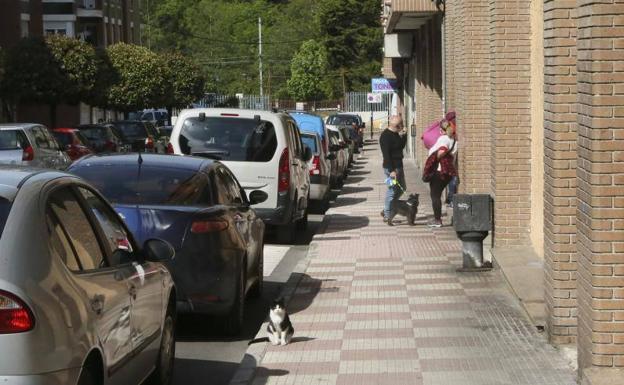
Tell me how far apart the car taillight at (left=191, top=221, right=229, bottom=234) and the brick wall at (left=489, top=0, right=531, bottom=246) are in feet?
14.5

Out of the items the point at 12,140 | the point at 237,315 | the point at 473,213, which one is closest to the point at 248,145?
the point at 473,213

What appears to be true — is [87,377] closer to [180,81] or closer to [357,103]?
[180,81]

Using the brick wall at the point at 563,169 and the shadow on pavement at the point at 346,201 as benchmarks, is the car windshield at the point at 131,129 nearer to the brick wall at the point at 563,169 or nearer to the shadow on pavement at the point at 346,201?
the shadow on pavement at the point at 346,201

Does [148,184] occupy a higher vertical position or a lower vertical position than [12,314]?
higher

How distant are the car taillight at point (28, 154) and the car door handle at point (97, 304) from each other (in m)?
18.9

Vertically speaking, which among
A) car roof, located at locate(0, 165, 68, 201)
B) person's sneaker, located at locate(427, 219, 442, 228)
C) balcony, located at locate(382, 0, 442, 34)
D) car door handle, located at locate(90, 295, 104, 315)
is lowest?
person's sneaker, located at locate(427, 219, 442, 228)

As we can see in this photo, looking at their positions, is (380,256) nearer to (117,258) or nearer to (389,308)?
(389,308)

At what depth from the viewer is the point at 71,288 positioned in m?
5.58

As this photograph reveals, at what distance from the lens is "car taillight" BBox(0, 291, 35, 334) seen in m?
5.05

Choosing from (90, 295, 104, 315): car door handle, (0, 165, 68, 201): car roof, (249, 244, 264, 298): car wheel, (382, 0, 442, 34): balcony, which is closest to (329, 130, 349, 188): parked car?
(382, 0, 442, 34): balcony

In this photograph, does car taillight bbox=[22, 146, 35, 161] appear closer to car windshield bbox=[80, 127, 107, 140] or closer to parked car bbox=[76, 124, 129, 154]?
parked car bbox=[76, 124, 129, 154]

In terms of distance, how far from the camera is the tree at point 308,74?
95750 mm

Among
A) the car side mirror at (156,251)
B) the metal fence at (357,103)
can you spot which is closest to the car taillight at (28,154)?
the car side mirror at (156,251)

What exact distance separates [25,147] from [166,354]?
1757 cm
